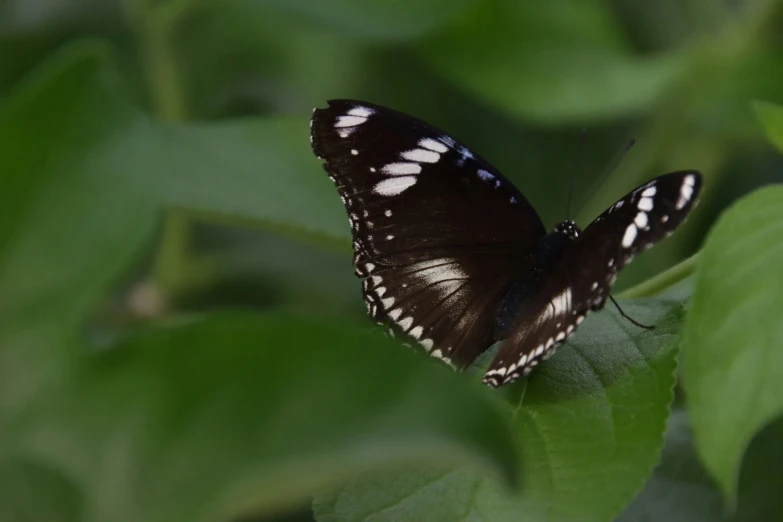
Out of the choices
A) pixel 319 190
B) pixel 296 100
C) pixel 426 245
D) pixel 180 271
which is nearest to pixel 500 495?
pixel 426 245

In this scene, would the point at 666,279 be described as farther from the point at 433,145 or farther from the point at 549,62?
the point at 549,62

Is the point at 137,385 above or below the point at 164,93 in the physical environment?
below

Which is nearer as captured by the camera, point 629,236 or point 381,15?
point 629,236

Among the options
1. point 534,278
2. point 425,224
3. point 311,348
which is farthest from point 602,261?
point 311,348

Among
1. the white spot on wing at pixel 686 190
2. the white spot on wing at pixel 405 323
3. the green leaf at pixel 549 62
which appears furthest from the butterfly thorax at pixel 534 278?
the green leaf at pixel 549 62

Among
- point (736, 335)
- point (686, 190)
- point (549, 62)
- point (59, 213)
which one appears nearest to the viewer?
point (59, 213)

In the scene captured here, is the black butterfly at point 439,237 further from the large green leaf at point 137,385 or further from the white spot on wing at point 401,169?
the large green leaf at point 137,385

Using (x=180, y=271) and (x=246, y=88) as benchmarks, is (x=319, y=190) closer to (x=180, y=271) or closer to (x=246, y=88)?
(x=180, y=271)
